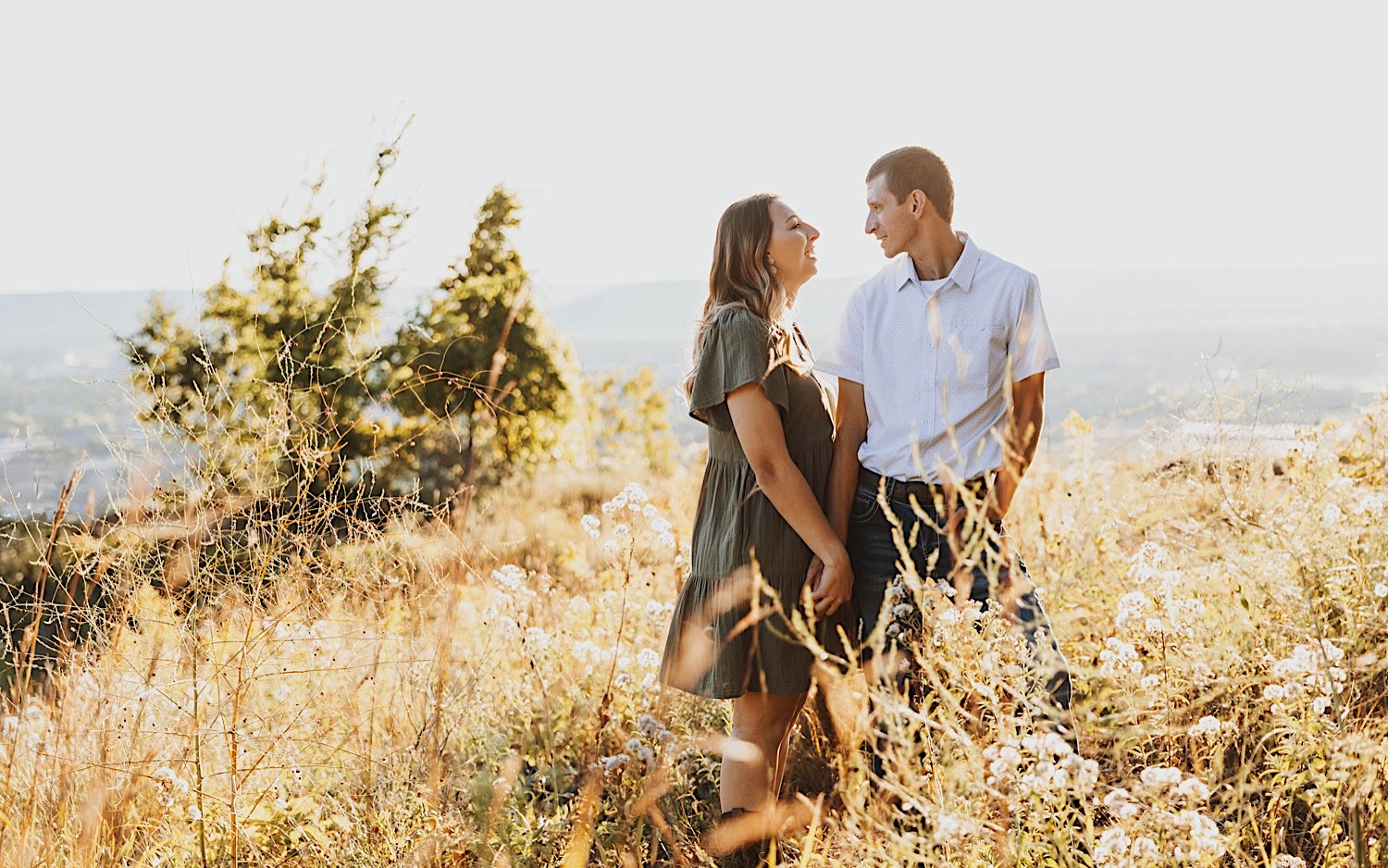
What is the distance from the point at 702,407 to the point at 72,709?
77.8 inches

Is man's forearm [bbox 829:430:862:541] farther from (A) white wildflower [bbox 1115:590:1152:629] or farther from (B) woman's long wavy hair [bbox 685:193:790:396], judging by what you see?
(A) white wildflower [bbox 1115:590:1152:629]

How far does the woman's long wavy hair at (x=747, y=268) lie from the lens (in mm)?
2762

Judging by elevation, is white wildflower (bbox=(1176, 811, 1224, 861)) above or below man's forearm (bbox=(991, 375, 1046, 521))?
below

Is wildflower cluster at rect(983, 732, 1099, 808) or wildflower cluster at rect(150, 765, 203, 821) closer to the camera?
wildflower cluster at rect(983, 732, 1099, 808)

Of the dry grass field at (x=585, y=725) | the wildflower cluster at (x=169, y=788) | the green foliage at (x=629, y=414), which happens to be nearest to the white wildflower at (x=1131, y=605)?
the dry grass field at (x=585, y=725)

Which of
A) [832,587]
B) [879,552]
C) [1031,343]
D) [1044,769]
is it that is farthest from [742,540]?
[1044,769]

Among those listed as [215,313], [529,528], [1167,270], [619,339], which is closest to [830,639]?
[529,528]

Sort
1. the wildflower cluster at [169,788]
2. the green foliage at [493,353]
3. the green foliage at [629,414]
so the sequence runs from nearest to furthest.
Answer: the wildflower cluster at [169,788], the green foliage at [493,353], the green foliage at [629,414]

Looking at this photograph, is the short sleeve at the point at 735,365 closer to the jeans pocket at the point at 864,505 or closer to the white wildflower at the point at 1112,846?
the jeans pocket at the point at 864,505

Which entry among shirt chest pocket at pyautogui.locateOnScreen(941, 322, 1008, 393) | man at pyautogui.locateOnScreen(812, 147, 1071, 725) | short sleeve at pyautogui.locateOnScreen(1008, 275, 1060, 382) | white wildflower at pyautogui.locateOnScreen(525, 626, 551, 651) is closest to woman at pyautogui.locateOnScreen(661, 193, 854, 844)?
man at pyautogui.locateOnScreen(812, 147, 1071, 725)

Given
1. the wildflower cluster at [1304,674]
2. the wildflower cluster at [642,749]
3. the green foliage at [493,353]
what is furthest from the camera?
the green foliage at [493,353]

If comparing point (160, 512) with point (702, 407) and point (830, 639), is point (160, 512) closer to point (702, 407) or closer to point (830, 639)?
point (702, 407)

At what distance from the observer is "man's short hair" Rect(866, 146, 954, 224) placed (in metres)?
2.80

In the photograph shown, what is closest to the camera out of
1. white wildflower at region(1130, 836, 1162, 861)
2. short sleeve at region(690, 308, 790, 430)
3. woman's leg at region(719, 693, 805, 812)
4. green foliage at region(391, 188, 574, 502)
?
white wildflower at region(1130, 836, 1162, 861)
